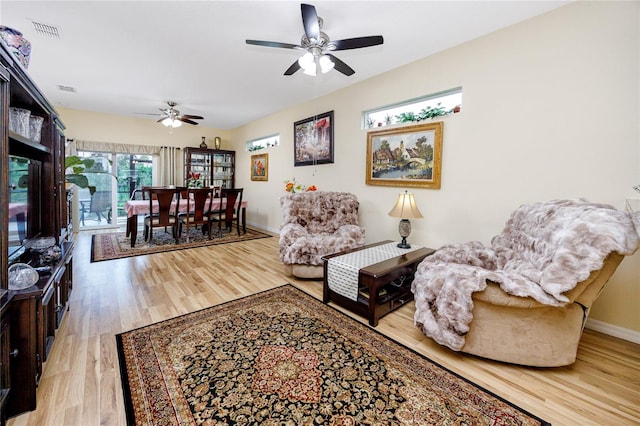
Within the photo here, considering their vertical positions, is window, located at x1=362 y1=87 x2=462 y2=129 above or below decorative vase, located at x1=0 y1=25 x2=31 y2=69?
above

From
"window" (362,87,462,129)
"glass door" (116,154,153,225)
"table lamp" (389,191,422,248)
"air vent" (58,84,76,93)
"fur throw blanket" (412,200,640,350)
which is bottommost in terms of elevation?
"fur throw blanket" (412,200,640,350)

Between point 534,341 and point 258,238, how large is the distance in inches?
184

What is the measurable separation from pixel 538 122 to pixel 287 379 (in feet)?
9.80

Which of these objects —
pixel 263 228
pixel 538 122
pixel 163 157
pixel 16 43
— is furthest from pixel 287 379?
pixel 163 157

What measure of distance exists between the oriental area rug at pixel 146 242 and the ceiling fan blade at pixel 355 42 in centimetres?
394

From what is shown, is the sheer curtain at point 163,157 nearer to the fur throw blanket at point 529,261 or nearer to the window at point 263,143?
the window at point 263,143

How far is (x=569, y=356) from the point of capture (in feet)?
5.72

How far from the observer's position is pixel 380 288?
2.42 metres

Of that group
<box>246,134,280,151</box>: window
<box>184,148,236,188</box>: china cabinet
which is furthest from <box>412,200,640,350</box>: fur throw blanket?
<box>184,148,236,188</box>: china cabinet

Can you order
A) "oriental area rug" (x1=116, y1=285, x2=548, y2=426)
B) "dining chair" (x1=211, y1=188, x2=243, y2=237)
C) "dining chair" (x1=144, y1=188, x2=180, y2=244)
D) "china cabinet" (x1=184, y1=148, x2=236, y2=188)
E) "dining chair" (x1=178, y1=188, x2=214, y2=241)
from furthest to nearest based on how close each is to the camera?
1. "china cabinet" (x1=184, y1=148, x2=236, y2=188)
2. "dining chair" (x1=211, y1=188, x2=243, y2=237)
3. "dining chair" (x1=178, y1=188, x2=214, y2=241)
4. "dining chair" (x1=144, y1=188, x2=180, y2=244)
5. "oriental area rug" (x1=116, y1=285, x2=548, y2=426)

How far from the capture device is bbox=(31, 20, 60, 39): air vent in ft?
8.97

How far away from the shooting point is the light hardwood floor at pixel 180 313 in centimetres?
145

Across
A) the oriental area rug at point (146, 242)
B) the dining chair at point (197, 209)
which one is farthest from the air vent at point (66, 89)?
the oriental area rug at point (146, 242)

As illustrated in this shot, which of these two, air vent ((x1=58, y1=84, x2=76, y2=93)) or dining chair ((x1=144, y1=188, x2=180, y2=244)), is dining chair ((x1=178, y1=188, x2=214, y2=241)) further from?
air vent ((x1=58, y1=84, x2=76, y2=93))
